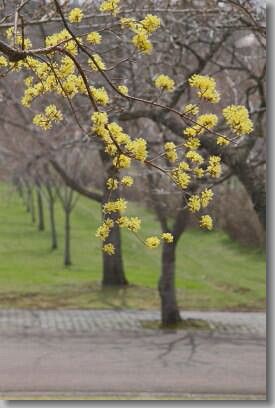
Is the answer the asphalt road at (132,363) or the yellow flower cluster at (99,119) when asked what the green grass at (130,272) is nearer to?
the asphalt road at (132,363)

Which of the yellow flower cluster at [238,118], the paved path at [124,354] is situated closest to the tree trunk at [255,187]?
the paved path at [124,354]

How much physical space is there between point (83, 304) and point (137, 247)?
333 cm

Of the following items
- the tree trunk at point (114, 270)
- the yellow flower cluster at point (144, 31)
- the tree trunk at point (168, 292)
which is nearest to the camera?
the yellow flower cluster at point (144, 31)

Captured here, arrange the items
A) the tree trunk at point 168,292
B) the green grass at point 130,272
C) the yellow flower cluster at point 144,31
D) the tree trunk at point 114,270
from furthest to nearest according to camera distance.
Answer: the tree trunk at point 114,270
the green grass at point 130,272
the tree trunk at point 168,292
the yellow flower cluster at point 144,31

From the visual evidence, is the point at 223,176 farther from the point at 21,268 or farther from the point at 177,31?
the point at 21,268

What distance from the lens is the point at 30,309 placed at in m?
7.12

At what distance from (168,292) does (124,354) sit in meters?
1.21

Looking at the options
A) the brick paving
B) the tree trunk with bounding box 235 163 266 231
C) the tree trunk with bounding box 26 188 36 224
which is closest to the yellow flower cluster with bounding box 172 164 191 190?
the tree trunk with bounding box 235 163 266 231

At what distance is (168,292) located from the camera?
251 inches

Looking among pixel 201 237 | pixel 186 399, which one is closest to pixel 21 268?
pixel 201 237

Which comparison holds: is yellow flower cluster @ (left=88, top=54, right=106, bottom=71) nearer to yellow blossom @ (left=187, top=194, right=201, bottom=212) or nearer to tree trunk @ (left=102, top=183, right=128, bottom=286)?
yellow blossom @ (left=187, top=194, right=201, bottom=212)

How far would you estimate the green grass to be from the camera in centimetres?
761

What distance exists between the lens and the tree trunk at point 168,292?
6.32m

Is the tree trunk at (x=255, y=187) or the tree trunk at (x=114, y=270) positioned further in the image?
the tree trunk at (x=114, y=270)
